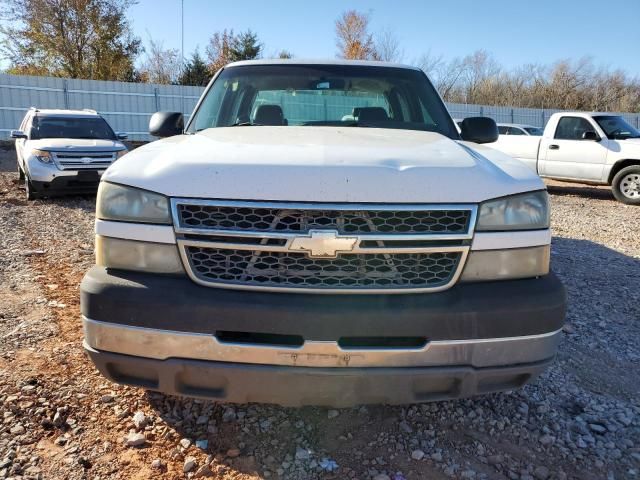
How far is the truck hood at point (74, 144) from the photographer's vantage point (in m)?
9.29

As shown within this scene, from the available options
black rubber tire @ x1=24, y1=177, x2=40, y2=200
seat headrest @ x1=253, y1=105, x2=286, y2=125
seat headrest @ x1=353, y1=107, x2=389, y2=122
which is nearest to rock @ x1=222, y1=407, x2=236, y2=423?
seat headrest @ x1=253, y1=105, x2=286, y2=125

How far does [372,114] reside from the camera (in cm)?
369

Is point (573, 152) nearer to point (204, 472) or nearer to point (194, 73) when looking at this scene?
point (204, 472)

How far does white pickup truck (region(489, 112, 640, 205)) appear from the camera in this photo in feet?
35.7

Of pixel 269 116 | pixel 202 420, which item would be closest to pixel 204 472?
pixel 202 420

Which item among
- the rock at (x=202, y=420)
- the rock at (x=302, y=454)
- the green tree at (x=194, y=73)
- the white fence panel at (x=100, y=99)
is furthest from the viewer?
the green tree at (x=194, y=73)

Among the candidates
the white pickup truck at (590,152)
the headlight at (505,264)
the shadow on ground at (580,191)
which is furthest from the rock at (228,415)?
the shadow on ground at (580,191)

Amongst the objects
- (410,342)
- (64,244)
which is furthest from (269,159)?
(64,244)

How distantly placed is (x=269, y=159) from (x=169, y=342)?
849 mm

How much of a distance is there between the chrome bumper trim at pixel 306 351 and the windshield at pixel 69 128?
31.2 feet

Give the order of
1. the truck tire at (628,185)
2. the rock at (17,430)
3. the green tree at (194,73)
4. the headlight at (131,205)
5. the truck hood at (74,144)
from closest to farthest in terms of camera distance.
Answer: the headlight at (131,205) < the rock at (17,430) < the truck hood at (74,144) < the truck tire at (628,185) < the green tree at (194,73)

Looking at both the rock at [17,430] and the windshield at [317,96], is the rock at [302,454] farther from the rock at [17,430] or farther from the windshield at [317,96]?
the windshield at [317,96]

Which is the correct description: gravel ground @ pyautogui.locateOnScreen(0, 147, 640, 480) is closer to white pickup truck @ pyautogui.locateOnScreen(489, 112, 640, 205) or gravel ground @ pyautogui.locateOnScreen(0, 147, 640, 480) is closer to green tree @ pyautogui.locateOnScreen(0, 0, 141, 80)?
white pickup truck @ pyautogui.locateOnScreen(489, 112, 640, 205)

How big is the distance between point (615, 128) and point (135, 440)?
1214 centimetres
